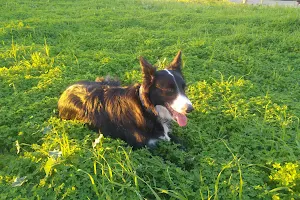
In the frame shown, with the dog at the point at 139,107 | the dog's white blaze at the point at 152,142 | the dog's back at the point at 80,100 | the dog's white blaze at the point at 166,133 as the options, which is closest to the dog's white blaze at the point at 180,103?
the dog at the point at 139,107

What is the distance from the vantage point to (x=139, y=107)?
3.57 meters

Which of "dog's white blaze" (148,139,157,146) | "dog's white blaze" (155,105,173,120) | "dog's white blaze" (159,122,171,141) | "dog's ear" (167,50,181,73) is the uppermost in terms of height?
"dog's ear" (167,50,181,73)

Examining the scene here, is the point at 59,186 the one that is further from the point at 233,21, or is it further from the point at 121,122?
the point at 233,21

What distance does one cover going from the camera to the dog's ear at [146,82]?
3.30 metres

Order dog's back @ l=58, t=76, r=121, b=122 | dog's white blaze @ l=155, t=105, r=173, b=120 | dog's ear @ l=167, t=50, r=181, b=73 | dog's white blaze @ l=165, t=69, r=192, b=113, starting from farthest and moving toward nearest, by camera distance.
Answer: dog's back @ l=58, t=76, r=121, b=122
dog's ear @ l=167, t=50, r=181, b=73
dog's white blaze @ l=155, t=105, r=173, b=120
dog's white blaze @ l=165, t=69, r=192, b=113

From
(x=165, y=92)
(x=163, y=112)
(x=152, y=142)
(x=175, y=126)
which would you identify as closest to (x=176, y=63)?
(x=165, y=92)

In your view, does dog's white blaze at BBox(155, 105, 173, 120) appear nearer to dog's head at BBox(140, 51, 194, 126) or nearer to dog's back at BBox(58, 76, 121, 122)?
dog's head at BBox(140, 51, 194, 126)

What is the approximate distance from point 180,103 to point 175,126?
0.79 m

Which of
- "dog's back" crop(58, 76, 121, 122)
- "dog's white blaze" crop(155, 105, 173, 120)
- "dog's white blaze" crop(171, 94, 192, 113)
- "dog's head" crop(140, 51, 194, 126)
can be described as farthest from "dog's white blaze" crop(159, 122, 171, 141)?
"dog's back" crop(58, 76, 121, 122)

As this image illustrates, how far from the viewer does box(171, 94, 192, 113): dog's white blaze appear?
10.7ft

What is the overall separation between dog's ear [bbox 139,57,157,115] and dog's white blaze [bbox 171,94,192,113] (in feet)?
0.98

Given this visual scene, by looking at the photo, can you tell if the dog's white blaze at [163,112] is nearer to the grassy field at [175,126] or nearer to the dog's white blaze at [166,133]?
the dog's white blaze at [166,133]

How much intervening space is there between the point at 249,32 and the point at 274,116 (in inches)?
187

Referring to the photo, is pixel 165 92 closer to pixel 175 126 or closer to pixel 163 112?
pixel 163 112
